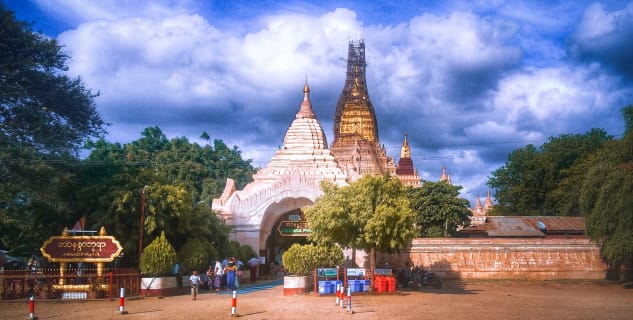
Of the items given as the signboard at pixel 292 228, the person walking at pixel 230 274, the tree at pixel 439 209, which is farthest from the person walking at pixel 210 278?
the tree at pixel 439 209

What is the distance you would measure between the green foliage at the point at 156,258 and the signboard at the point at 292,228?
1227 cm

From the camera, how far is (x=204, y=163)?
5503 cm

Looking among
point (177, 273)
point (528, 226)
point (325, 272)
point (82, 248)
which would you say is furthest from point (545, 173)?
point (82, 248)

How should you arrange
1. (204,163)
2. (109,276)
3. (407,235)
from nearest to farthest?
(109,276)
(407,235)
(204,163)

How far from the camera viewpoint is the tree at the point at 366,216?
24.3 metres

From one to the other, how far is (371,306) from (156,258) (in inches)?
322

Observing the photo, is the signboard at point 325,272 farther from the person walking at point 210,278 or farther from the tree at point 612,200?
the tree at point 612,200

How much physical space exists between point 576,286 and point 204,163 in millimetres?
33976

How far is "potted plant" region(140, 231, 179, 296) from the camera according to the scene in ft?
75.2

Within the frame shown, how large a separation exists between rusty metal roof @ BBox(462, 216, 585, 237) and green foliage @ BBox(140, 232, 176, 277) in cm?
1896

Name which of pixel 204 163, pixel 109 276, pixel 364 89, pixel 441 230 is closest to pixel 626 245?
pixel 441 230

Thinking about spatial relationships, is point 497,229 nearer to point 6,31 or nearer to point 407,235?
point 407,235

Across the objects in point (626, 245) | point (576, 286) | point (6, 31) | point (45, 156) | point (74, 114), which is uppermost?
point (6, 31)

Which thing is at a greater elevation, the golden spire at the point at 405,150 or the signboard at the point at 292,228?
the golden spire at the point at 405,150
